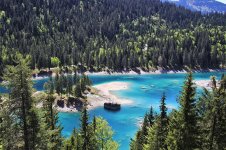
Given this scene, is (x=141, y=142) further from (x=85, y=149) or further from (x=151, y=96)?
(x=151, y=96)

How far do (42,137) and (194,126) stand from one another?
13964mm

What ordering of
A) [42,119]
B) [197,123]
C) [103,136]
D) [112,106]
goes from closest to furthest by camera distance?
1. [42,119]
2. [197,123]
3. [103,136]
4. [112,106]

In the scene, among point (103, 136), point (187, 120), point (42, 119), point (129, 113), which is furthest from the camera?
point (129, 113)

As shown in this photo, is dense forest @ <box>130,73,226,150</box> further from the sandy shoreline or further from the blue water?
the sandy shoreline

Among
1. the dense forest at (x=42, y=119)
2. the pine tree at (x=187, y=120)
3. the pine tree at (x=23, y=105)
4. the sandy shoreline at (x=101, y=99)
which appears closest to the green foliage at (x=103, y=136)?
the dense forest at (x=42, y=119)

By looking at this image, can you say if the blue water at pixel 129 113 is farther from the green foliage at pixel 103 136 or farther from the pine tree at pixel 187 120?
the pine tree at pixel 187 120

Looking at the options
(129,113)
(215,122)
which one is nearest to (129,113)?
(129,113)

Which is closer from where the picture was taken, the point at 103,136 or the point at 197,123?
the point at 197,123

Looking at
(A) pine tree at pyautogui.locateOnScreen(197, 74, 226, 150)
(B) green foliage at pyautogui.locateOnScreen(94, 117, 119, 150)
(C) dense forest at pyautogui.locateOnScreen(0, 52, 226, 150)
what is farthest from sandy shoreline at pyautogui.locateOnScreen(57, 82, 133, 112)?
(A) pine tree at pyautogui.locateOnScreen(197, 74, 226, 150)

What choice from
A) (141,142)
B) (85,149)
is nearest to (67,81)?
(141,142)

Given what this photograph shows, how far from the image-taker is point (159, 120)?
4128 cm

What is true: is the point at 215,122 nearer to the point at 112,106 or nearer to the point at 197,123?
the point at 197,123

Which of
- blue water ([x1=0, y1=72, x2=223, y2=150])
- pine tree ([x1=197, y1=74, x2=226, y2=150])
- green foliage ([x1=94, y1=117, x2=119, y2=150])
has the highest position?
pine tree ([x1=197, y1=74, x2=226, y2=150])

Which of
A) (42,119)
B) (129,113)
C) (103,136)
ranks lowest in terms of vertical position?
(129,113)
